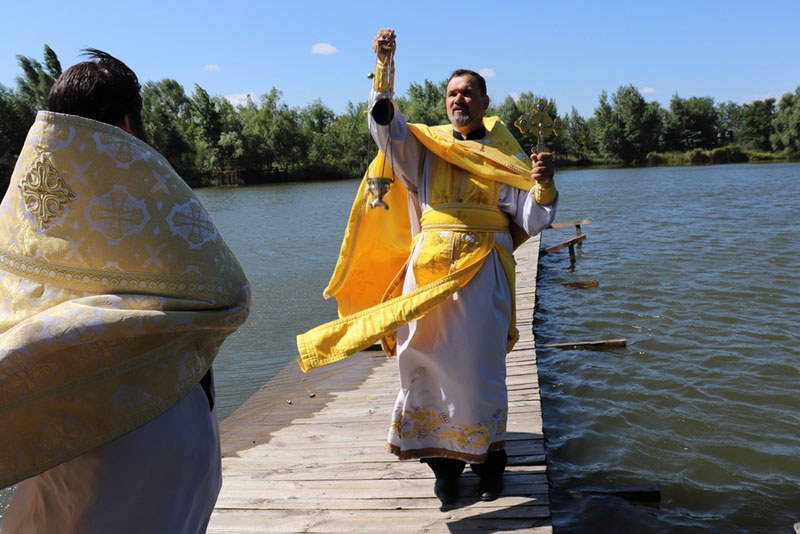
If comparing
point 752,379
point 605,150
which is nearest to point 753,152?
point 605,150

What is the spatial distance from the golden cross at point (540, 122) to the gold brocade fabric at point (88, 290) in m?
2.22

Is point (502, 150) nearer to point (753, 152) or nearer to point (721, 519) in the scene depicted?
point (721, 519)

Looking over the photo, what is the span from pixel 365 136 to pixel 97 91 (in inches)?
2786

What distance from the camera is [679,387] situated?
6.65 m

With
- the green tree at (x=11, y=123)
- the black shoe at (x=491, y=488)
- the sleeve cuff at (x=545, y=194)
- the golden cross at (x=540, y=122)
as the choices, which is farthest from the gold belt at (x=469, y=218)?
the green tree at (x=11, y=123)

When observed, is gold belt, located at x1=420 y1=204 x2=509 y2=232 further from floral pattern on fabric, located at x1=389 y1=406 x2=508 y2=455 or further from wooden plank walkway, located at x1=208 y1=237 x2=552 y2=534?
wooden plank walkway, located at x1=208 y1=237 x2=552 y2=534

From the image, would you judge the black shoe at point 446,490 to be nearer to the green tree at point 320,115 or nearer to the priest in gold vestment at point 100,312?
the priest in gold vestment at point 100,312

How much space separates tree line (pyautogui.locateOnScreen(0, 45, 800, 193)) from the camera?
63.9 metres

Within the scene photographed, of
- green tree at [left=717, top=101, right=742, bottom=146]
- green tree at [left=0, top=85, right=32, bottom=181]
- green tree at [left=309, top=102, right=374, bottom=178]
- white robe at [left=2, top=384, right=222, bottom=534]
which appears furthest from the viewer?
green tree at [left=717, top=101, right=742, bottom=146]

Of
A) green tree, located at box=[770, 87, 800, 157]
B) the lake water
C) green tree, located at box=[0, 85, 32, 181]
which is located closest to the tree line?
green tree, located at box=[770, 87, 800, 157]

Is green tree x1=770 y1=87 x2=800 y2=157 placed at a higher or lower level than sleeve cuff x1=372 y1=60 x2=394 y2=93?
higher

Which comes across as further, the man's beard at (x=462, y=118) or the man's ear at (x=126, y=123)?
the man's beard at (x=462, y=118)

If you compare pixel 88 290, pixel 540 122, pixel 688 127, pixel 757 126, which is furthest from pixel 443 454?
pixel 757 126

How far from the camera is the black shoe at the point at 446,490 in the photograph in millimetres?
3401
